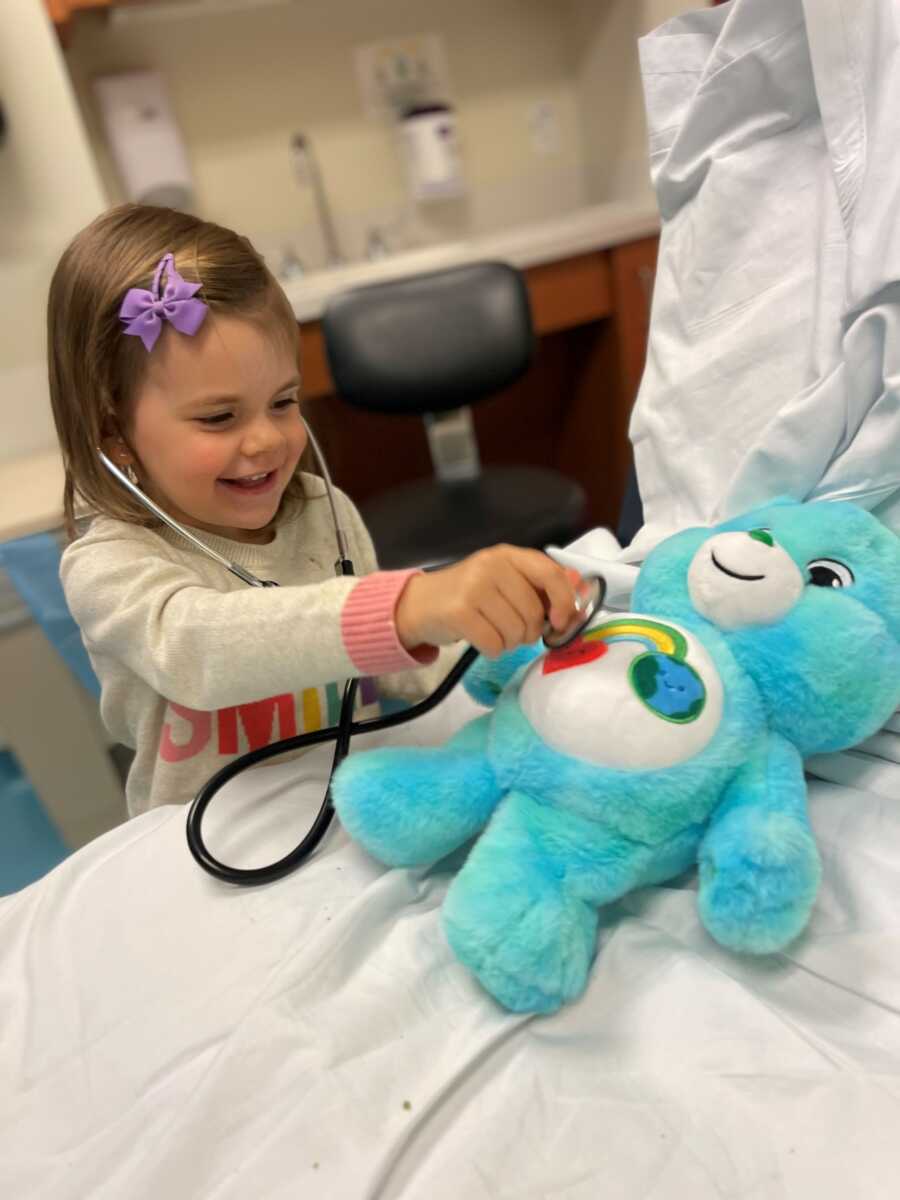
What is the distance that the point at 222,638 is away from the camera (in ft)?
1.78

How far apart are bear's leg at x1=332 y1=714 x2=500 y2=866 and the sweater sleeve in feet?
0.21

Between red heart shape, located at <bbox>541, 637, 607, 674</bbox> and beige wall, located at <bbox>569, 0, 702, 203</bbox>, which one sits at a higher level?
beige wall, located at <bbox>569, 0, 702, 203</bbox>

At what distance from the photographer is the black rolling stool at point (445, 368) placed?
144cm

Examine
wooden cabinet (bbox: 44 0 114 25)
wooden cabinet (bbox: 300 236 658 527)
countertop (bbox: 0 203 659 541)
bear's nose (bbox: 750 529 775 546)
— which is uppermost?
wooden cabinet (bbox: 44 0 114 25)

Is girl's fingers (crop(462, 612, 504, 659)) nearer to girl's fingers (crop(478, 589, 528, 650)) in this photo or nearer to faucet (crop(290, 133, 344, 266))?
girl's fingers (crop(478, 589, 528, 650))

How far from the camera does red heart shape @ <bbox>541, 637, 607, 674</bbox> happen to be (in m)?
0.49

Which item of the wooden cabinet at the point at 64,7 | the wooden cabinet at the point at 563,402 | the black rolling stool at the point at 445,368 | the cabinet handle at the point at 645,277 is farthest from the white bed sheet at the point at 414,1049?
the wooden cabinet at the point at 64,7

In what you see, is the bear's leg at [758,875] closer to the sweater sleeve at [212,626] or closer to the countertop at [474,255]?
the sweater sleeve at [212,626]

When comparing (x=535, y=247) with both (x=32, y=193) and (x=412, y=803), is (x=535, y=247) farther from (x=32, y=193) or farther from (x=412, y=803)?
(x=412, y=803)

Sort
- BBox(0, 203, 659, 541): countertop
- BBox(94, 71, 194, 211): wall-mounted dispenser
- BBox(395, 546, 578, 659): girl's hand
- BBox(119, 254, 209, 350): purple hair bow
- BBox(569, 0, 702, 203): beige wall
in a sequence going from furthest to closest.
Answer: BBox(569, 0, 702, 203): beige wall < BBox(94, 71, 194, 211): wall-mounted dispenser < BBox(0, 203, 659, 541): countertop < BBox(119, 254, 209, 350): purple hair bow < BBox(395, 546, 578, 659): girl's hand

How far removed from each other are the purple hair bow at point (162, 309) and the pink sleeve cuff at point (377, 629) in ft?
0.78

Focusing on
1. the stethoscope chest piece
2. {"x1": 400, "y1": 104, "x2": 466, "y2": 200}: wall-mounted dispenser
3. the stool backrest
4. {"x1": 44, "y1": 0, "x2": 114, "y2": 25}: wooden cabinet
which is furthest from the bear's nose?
{"x1": 400, "y1": 104, "x2": 466, "y2": 200}: wall-mounted dispenser

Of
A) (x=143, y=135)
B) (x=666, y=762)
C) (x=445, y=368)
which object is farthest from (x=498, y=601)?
(x=143, y=135)

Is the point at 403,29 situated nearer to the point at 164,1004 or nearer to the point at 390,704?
→ the point at 390,704
